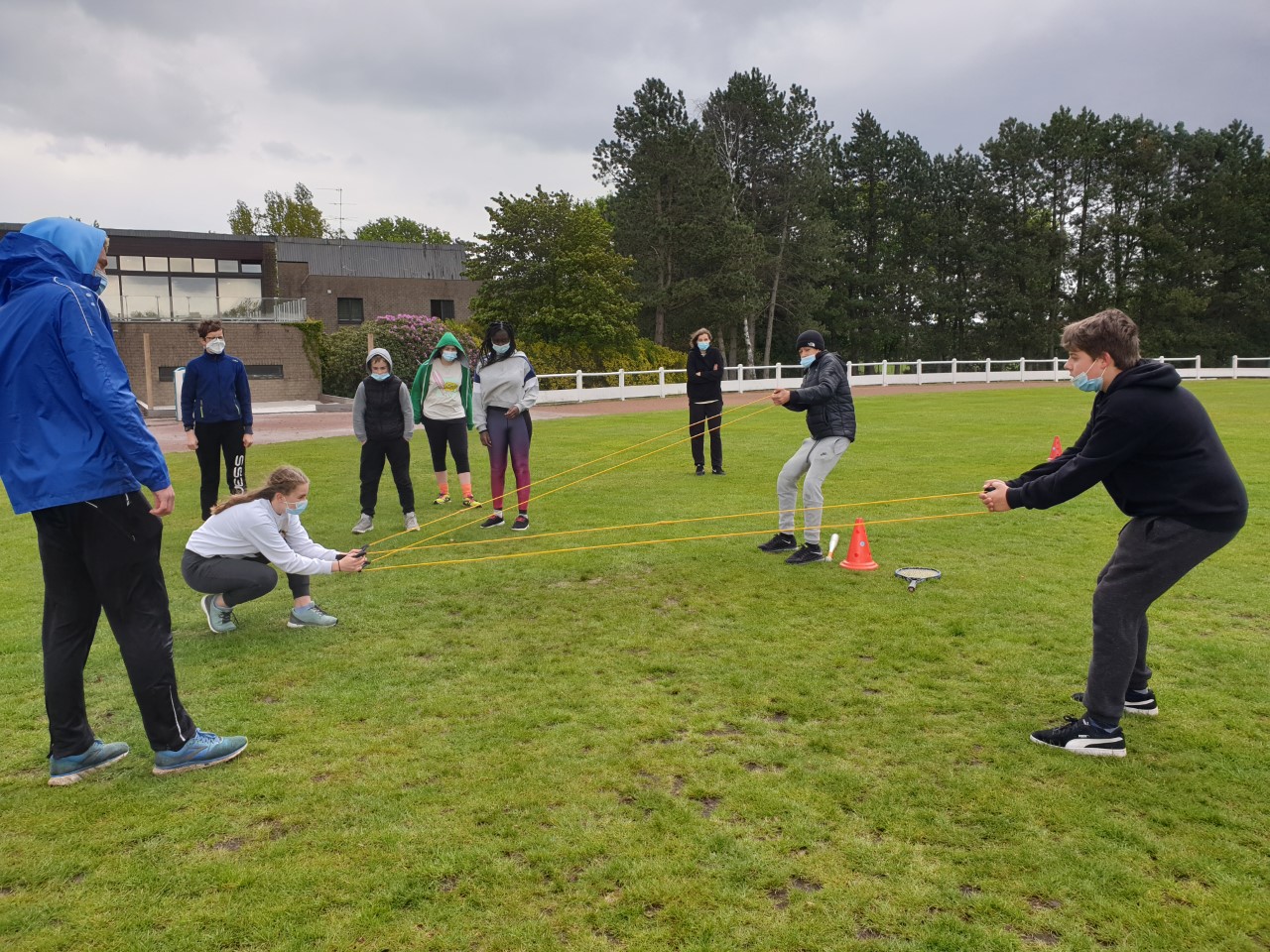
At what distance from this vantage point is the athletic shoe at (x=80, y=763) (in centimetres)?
394

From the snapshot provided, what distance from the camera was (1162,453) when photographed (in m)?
3.95

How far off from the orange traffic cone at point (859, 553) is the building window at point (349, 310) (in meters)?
44.8

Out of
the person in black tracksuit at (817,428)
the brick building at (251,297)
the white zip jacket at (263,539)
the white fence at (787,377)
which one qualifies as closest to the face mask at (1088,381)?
the person in black tracksuit at (817,428)

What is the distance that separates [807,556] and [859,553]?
504mm

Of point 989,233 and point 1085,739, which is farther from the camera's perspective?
point 989,233

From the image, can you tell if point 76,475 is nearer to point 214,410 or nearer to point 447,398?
point 214,410

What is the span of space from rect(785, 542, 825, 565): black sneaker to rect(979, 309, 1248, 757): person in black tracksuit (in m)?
3.66

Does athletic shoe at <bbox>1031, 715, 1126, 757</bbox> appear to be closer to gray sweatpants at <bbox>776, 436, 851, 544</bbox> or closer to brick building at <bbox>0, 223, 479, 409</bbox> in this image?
gray sweatpants at <bbox>776, 436, 851, 544</bbox>

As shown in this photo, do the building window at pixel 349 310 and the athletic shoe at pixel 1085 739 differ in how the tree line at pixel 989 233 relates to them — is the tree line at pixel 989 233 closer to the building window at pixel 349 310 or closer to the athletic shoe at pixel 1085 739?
the building window at pixel 349 310

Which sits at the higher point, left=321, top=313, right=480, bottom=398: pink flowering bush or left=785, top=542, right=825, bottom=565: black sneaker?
left=321, top=313, right=480, bottom=398: pink flowering bush

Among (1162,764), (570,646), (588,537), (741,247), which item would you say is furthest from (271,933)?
(741,247)

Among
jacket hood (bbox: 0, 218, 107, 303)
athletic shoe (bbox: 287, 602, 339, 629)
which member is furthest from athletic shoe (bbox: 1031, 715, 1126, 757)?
jacket hood (bbox: 0, 218, 107, 303)

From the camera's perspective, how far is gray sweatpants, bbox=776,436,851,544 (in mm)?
7859

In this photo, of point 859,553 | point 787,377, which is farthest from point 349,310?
point 859,553
